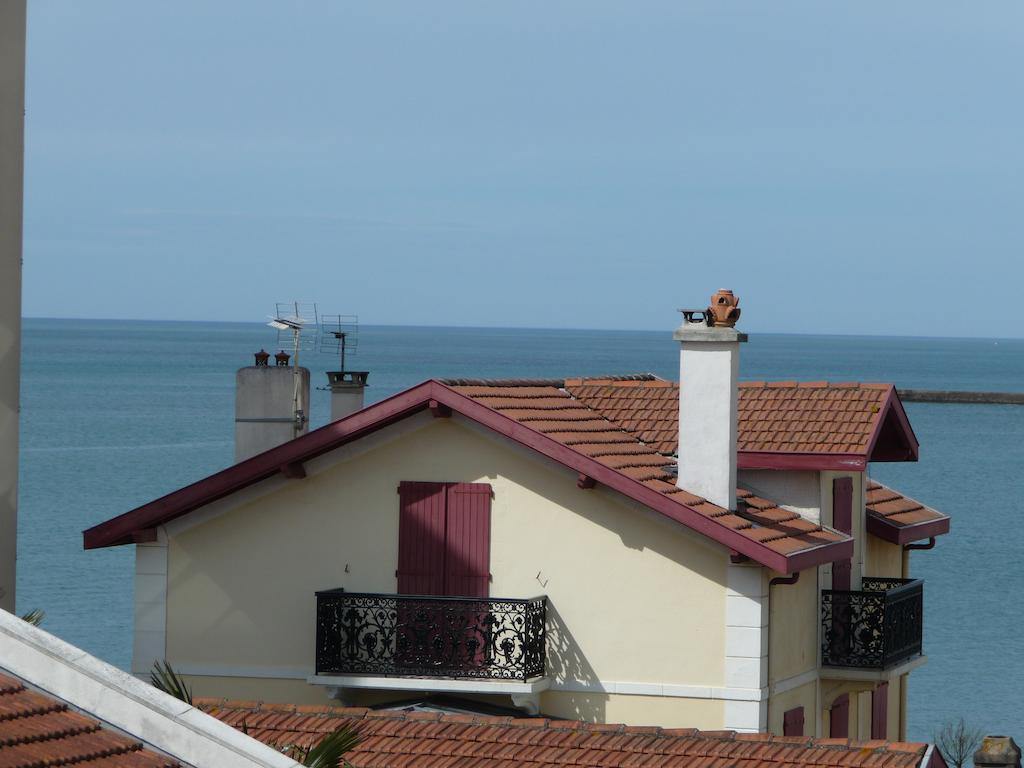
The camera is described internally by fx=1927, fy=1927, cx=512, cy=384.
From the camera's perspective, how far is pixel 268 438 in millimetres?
25016

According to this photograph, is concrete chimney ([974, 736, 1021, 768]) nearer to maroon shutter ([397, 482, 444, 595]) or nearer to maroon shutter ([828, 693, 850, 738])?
maroon shutter ([828, 693, 850, 738])

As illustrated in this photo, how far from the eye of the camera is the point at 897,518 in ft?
81.9

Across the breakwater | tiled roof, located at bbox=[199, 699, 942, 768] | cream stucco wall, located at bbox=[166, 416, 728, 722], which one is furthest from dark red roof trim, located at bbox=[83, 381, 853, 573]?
the breakwater

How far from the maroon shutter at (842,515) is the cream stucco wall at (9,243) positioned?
9.15 meters

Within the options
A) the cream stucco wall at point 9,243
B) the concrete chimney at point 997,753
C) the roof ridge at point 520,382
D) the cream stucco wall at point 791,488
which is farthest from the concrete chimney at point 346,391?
the concrete chimney at point 997,753

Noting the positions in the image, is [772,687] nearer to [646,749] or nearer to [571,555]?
[571,555]

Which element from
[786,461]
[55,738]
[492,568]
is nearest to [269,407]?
[492,568]

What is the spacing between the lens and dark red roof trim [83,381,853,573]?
1923cm

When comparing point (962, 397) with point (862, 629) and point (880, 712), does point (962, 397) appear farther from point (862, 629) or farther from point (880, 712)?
point (862, 629)

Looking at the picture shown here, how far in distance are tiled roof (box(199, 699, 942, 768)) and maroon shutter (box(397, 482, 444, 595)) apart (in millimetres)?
4636

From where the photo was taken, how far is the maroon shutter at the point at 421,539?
67.4 feet

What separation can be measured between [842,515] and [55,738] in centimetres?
1382

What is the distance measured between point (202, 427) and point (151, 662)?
97982 millimetres

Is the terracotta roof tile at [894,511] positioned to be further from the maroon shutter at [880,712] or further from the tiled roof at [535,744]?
the tiled roof at [535,744]
